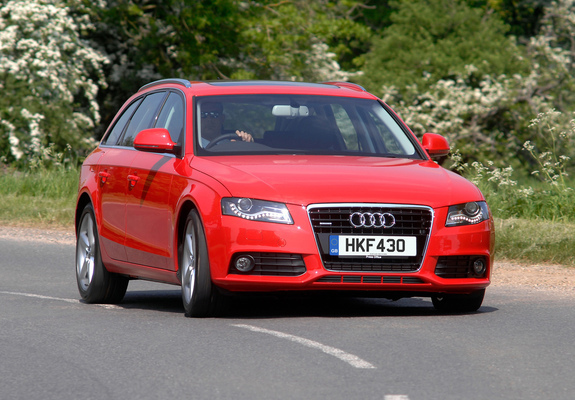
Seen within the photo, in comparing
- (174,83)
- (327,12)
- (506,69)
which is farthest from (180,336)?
(327,12)

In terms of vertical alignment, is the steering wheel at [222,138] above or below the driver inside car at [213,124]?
below

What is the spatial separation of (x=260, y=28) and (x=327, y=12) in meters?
6.35

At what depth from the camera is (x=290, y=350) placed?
690 centimetres

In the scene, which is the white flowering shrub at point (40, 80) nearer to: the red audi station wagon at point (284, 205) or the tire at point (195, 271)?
A: the red audi station wagon at point (284, 205)

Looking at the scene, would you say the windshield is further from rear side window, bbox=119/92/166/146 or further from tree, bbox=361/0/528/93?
tree, bbox=361/0/528/93

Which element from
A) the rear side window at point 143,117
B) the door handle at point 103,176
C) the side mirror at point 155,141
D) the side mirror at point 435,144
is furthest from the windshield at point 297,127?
the door handle at point 103,176

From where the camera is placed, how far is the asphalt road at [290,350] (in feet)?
19.3

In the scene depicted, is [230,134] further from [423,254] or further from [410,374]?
[410,374]

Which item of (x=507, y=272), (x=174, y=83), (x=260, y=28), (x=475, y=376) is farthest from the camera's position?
(x=260, y=28)

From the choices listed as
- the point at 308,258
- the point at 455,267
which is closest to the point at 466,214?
the point at 455,267

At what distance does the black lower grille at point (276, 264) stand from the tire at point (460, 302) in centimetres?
134

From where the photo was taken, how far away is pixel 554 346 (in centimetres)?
714

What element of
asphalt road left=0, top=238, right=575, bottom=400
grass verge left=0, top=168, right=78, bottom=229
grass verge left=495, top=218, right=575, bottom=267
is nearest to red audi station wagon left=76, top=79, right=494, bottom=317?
asphalt road left=0, top=238, right=575, bottom=400

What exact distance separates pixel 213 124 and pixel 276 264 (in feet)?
5.14
